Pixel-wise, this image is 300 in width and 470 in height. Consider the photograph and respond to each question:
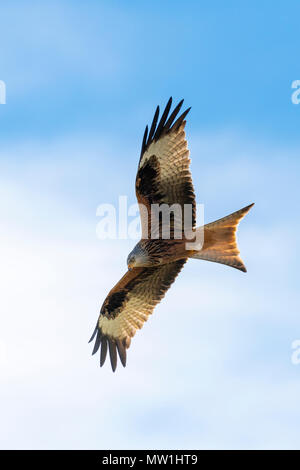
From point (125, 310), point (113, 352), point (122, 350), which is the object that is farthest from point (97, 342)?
point (125, 310)

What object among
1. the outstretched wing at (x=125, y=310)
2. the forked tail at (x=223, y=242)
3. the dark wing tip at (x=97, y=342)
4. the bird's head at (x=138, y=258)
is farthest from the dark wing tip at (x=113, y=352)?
the forked tail at (x=223, y=242)

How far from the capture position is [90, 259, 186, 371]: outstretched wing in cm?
1202

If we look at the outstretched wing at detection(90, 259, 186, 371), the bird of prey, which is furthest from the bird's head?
the outstretched wing at detection(90, 259, 186, 371)

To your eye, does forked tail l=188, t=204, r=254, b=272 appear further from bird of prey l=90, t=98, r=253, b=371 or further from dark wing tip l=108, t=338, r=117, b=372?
dark wing tip l=108, t=338, r=117, b=372

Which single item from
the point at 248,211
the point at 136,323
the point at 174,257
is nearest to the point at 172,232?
the point at 174,257

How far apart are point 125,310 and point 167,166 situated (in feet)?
8.97

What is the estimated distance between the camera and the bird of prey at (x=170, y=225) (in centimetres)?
1062

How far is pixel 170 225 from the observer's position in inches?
432

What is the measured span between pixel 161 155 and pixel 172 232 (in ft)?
3.77

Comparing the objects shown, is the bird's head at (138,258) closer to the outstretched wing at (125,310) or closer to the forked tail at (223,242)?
the outstretched wing at (125,310)

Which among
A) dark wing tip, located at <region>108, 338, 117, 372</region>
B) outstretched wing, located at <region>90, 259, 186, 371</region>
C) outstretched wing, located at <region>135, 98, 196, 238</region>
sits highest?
outstretched wing, located at <region>135, 98, 196, 238</region>

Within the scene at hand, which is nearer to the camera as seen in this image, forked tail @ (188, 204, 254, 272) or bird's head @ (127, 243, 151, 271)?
forked tail @ (188, 204, 254, 272)

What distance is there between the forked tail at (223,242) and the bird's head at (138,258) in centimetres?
78

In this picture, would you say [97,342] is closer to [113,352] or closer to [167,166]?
[113,352]
